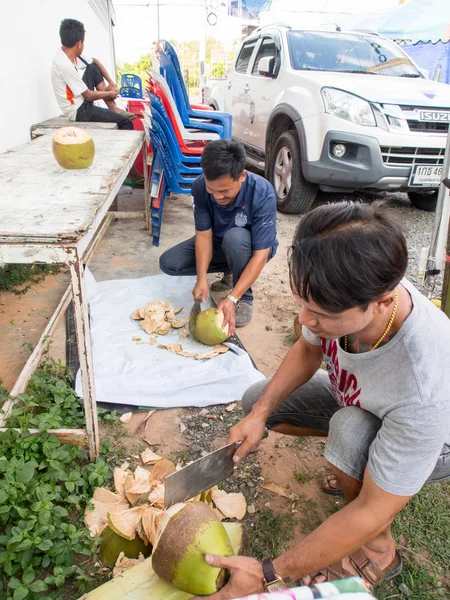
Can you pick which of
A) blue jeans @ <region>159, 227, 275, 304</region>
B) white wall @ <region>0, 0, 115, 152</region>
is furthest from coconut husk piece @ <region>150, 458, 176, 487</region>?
white wall @ <region>0, 0, 115, 152</region>

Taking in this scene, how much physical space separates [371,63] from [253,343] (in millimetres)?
3926

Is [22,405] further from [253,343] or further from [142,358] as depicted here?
[253,343]

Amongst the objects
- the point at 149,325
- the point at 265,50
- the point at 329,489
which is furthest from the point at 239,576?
the point at 265,50

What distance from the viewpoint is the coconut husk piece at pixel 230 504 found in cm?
169

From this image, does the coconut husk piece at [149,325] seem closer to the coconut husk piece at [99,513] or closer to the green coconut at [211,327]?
the green coconut at [211,327]

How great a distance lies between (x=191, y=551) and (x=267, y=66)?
201 inches

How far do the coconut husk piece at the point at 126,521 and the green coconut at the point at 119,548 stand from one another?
38 mm

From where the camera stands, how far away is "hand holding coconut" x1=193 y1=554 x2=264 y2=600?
1.10m

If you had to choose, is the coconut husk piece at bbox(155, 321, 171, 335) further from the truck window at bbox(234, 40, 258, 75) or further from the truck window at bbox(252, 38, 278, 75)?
the truck window at bbox(234, 40, 258, 75)

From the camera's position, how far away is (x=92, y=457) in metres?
1.88

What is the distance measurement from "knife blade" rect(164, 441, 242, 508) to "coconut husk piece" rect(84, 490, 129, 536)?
38 cm

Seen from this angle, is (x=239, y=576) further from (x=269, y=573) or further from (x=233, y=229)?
(x=233, y=229)

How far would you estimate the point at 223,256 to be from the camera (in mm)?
3152

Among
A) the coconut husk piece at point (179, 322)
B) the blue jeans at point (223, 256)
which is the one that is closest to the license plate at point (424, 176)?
the blue jeans at point (223, 256)
